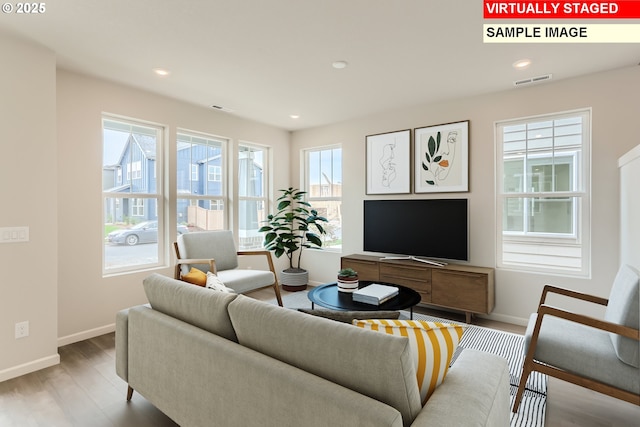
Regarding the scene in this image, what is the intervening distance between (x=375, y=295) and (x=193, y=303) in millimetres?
1576

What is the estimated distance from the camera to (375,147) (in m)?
4.47

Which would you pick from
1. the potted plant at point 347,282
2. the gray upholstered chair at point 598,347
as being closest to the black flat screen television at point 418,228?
the potted plant at point 347,282

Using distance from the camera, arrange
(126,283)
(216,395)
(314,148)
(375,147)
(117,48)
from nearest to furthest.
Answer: (216,395) → (117,48) → (126,283) → (375,147) → (314,148)

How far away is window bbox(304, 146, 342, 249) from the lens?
500 centimetres

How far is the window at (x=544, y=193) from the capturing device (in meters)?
3.22

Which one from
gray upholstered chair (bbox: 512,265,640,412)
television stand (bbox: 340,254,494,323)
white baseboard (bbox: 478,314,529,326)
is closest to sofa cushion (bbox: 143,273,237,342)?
gray upholstered chair (bbox: 512,265,640,412)

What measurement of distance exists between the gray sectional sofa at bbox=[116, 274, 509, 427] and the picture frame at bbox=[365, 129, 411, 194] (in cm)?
296

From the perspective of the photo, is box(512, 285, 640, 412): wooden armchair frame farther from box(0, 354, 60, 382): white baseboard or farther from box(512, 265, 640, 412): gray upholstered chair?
box(0, 354, 60, 382): white baseboard

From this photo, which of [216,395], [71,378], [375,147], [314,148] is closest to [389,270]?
[375,147]

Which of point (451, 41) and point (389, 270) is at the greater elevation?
point (451, 41)

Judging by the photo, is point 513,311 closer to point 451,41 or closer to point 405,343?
point 451,41

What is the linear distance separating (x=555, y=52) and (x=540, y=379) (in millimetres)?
2551

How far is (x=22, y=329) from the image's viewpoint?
247cm

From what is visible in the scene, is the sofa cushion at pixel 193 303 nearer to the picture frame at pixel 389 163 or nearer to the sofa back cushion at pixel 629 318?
the sofa back cushion at pixel 629 318
